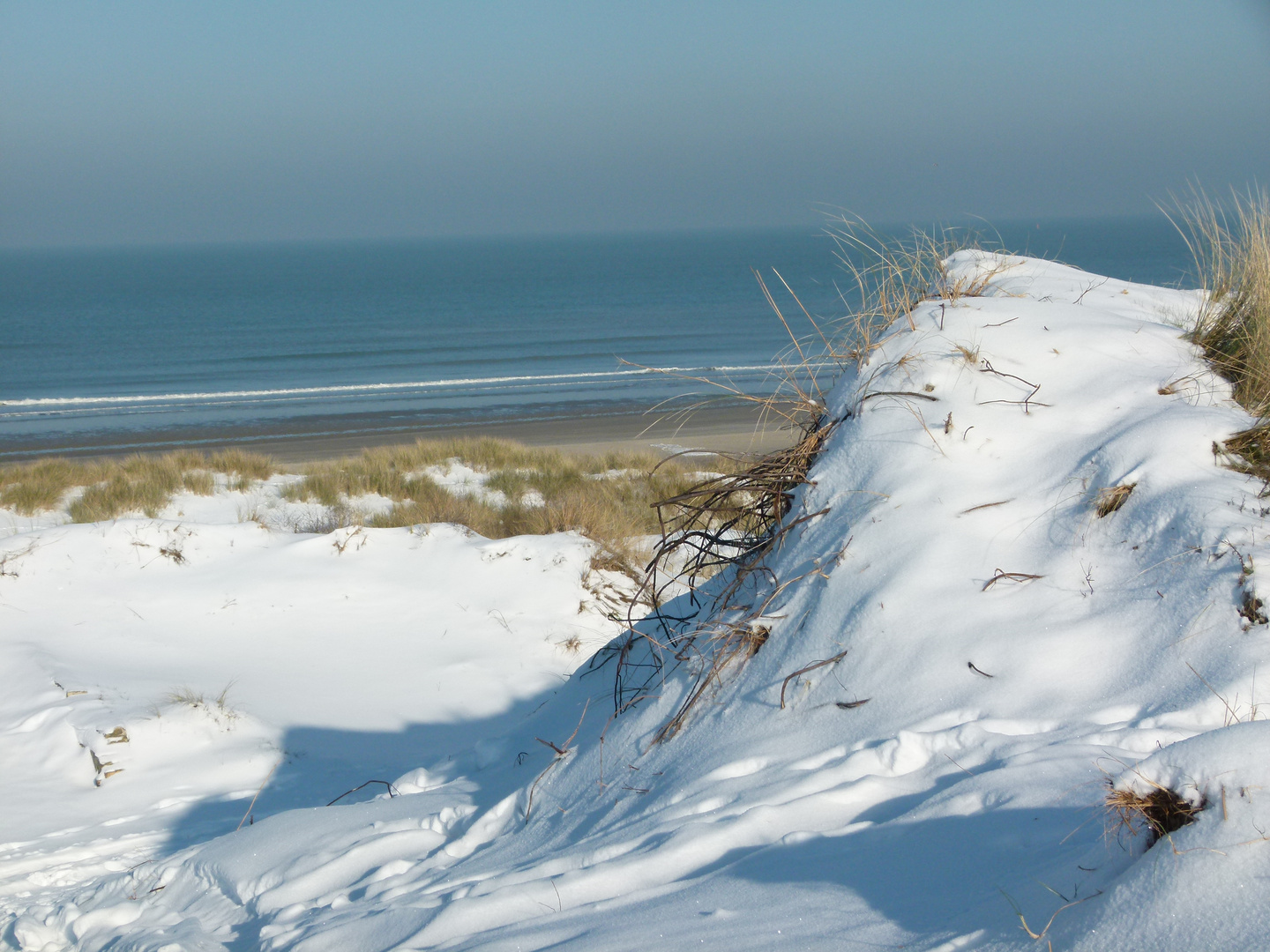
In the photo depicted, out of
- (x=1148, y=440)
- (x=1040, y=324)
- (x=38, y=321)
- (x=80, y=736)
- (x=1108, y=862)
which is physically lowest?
(x=80, y=736)

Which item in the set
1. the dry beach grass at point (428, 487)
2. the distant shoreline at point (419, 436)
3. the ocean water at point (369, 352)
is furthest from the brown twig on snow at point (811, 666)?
the distant shoreline at point (419, 436)

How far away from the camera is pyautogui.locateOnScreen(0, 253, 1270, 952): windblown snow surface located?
1.63 m

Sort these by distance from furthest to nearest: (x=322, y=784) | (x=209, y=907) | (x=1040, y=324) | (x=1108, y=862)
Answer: (x=322, y=784)
(x=1040, y=324)
(x=209, y=907)
(x=1108, y=862)

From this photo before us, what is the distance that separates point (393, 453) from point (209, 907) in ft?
38.4

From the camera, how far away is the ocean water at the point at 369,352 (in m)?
21.7

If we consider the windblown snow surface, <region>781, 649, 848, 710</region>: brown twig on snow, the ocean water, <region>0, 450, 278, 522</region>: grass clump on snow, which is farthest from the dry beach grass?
<region>781, 649, 848, 710</region>: brown twig on snow

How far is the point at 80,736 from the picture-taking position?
15.8 ft

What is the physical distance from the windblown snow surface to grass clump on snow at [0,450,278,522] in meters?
6.44

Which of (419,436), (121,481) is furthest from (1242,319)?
(419,436)

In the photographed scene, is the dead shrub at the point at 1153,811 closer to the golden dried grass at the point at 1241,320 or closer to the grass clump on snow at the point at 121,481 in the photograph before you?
the golden dried grass at the point at 1241,320

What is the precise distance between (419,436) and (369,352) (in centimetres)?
1747

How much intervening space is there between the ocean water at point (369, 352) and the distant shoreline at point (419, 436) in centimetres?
15

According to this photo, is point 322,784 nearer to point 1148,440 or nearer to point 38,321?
point 1148,440

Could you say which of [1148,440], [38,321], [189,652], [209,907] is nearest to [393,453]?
[189,652]
